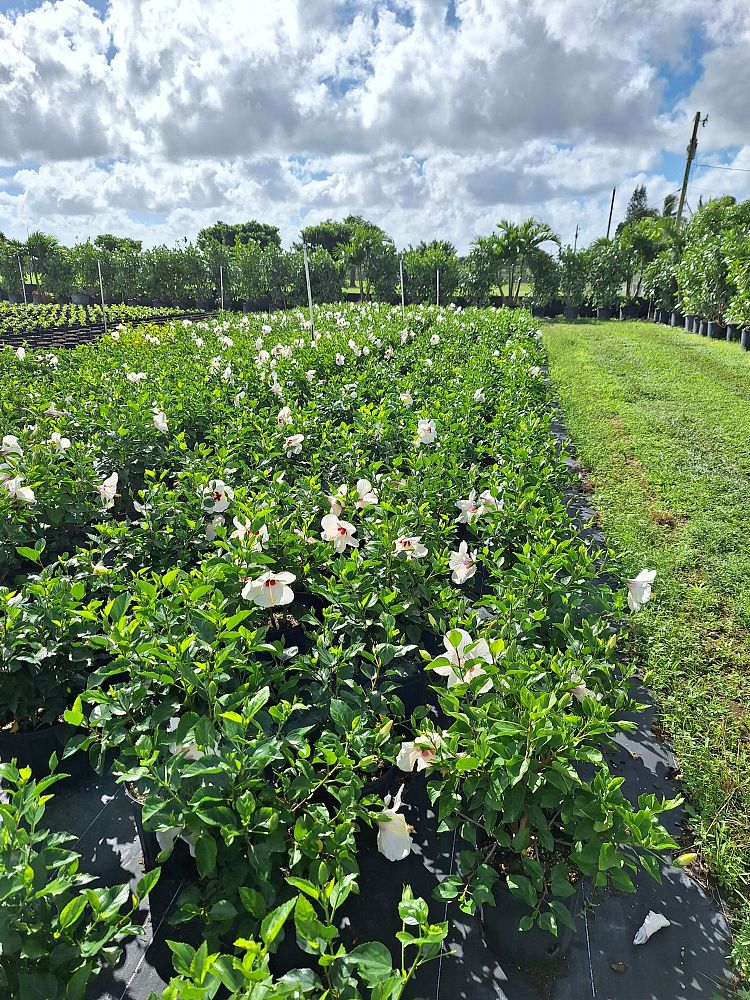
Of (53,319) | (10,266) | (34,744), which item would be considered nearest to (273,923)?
(34,744)

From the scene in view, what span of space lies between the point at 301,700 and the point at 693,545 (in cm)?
351

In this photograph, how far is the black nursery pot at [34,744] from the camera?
228 centimetres

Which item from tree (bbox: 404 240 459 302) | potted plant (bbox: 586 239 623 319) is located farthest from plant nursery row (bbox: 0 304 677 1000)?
tree (bbox: 404 240 459 302)

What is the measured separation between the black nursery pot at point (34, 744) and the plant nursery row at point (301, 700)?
0.03 ft

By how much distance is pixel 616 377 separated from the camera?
33.2 feet

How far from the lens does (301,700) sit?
1.95 m

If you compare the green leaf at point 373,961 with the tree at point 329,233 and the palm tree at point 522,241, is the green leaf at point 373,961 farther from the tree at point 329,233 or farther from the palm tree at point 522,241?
the tree at point 329,233

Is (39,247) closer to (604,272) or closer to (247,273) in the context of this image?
(247,273)

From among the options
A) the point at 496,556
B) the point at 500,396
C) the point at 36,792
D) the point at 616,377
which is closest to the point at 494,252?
the point at 616,377

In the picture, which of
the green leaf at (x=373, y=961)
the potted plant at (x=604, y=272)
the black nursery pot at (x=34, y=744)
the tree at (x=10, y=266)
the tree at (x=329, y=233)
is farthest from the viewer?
the tree at (x=329, y=233)

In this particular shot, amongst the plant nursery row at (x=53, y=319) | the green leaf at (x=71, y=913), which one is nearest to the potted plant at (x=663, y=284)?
the plant nursery row at (x=53, y=319)

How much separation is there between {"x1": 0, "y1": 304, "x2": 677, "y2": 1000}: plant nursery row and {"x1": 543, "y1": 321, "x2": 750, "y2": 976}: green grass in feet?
1.06

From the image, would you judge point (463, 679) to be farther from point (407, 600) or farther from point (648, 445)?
point (648, 445)

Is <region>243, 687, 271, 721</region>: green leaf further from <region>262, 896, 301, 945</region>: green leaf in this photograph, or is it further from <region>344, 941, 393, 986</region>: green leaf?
<region>344, 941, 393, 986</region>: green leaf
